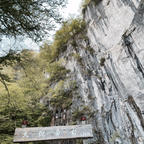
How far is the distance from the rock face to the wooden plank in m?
1.35

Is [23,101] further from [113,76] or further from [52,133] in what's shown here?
[113,76]

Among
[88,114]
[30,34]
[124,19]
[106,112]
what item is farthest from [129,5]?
[88,114]

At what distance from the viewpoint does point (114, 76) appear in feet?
13.5

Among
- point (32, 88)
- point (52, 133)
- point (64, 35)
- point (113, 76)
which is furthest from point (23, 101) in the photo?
point (64, 35)

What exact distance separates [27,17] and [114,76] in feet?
11.8

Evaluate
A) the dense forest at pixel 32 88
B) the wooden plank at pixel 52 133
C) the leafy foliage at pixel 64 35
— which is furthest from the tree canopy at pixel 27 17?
the leafy foliage at pixel 64 35

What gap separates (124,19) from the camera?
4305 mm

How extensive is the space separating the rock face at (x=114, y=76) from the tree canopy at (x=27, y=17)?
272cm

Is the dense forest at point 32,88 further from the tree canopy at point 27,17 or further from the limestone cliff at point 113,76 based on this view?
the limestone cliff at point 113,76

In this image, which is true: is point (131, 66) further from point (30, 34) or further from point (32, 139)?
point (32, 139)

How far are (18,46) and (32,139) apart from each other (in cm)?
251

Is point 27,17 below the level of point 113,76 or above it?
above

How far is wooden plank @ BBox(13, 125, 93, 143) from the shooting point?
2.40 meters

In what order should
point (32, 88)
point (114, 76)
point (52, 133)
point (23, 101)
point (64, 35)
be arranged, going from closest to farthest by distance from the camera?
point (52, 133)
point (114, 76)
point (23, 101)
point (32, 88)
point (64, 35)
